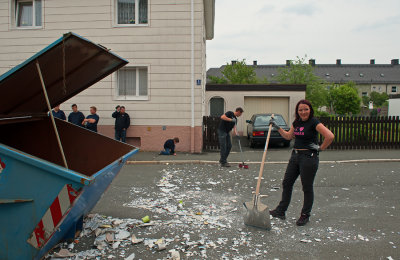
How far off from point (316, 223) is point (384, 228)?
90cm

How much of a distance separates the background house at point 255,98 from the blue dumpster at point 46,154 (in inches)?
556

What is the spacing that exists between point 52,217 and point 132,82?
31.0ft

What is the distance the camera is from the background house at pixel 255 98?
714 inches

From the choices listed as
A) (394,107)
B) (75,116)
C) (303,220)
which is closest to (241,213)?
(303,220)

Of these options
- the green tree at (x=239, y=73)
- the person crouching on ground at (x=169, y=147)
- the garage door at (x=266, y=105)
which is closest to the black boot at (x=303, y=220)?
the person crouching on ground at (x=169, y=147)

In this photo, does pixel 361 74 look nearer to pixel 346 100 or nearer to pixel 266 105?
pixel 346 100

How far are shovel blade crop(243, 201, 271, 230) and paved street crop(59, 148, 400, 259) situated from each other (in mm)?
87

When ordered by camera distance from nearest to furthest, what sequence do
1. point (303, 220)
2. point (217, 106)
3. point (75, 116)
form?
point (303, 220) → point (75, 116) → point (217, 106)

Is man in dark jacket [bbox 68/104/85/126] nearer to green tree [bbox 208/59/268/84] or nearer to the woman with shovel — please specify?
the woman with shovel

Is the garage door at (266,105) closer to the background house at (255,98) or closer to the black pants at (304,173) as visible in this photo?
the background house at (255,98)

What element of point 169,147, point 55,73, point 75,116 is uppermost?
point 55,73

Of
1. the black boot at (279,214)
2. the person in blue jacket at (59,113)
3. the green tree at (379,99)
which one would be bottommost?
the black boot at (279,214)

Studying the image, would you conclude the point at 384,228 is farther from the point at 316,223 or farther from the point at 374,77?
the point at 374,77

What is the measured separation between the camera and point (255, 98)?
18.7 meters
